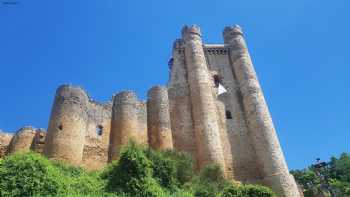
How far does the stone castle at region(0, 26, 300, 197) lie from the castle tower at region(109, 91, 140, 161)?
62mm

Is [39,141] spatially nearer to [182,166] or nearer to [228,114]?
[182,166]

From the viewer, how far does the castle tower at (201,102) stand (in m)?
20.6

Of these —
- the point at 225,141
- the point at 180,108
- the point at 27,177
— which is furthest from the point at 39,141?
the point at 225,141

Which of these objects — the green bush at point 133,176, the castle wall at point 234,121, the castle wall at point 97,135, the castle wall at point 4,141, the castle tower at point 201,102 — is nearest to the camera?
the green bush at point 133,176

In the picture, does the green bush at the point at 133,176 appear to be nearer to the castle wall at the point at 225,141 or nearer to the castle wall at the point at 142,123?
the castle wall at the point at 142,123

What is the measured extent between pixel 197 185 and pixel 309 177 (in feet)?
102

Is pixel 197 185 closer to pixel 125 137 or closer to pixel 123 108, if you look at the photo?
pixel 125 137

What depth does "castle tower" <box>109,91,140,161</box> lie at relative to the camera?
733 inches

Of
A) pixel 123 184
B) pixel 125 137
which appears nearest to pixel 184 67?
pixel 125 137

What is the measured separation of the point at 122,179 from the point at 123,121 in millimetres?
6321

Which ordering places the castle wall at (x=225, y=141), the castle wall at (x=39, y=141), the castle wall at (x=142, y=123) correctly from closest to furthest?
the castle wall at (x=39, y=141) < the castle wall at (x=142, y=123) < the castle wall at (x=225, y=141)

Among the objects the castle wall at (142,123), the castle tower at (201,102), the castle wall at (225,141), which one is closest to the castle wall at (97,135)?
the castle wall at (142,123)

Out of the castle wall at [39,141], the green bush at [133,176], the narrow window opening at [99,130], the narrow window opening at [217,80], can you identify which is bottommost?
the green bush at [133,176]

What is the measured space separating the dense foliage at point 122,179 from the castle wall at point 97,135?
2088 mm
